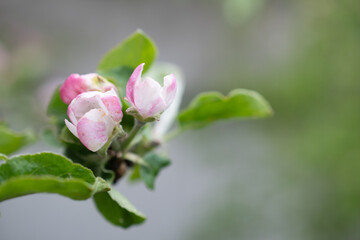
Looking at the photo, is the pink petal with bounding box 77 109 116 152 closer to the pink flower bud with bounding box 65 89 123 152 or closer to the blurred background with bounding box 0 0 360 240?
the pink flower bud with bounding box 65 89 123 152

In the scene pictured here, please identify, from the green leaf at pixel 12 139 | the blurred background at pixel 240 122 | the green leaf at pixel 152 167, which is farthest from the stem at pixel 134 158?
the blurred background at pixel 240 122

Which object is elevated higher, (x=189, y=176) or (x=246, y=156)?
(x=189, y=176)

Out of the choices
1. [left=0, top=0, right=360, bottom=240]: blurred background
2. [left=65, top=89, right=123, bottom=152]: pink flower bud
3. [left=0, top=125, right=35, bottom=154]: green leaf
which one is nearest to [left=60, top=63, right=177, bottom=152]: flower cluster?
[left=65, top=89, right=123, bottom=152]: pink flower bud

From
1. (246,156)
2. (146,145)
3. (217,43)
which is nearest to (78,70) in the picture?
(217,43)

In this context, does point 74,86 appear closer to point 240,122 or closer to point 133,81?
point 133,81

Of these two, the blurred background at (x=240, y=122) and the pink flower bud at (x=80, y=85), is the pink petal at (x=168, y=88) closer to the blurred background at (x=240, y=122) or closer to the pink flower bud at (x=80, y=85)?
the pink flower bud at (x=80, y=85)

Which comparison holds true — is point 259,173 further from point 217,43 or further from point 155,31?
point 155,31
